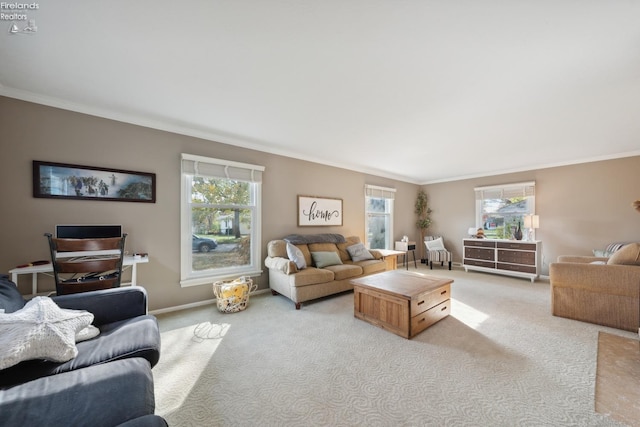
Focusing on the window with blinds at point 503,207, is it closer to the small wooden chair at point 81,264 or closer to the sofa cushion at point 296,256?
the sofa cushion at point 296,256

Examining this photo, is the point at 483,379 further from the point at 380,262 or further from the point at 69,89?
the point at 69,89

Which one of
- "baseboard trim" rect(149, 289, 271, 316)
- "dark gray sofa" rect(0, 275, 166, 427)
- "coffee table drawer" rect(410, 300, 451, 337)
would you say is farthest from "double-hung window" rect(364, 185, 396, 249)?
"dark gray sofa" rect(0, 275, 166, 427)

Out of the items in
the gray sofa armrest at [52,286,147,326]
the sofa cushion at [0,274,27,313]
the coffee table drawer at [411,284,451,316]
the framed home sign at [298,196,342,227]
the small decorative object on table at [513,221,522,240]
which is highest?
the framed home sign at [298,196,342,227]

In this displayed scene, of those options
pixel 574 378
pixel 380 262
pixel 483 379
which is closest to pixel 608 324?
pixel 574 378

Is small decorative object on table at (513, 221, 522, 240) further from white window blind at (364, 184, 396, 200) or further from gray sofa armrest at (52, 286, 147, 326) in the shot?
gray sofa armrest at (52, 286, 147, 326)

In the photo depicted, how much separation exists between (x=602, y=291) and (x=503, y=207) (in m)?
3.20

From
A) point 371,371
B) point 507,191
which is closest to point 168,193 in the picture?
point 371,371

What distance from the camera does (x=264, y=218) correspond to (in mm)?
3969

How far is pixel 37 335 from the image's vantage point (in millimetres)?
1219

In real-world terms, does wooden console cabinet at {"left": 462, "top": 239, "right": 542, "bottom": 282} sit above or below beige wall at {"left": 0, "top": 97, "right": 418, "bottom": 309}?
below

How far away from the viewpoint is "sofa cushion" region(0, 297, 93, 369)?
1.13 meters

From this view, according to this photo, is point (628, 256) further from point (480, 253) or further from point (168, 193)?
point (168, 193)

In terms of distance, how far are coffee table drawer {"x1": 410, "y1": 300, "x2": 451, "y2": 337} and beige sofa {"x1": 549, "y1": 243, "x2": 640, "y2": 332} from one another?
1.39 meters

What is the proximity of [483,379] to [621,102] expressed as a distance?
308cm
